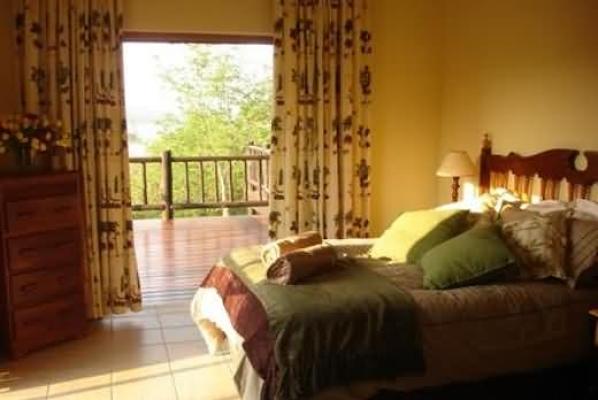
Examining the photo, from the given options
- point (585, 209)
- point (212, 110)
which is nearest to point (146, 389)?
point (585, 209)

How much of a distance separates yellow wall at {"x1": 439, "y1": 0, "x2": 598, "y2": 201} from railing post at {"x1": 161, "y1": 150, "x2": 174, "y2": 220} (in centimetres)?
366

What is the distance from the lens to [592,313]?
2.69 metres

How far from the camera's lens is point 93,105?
4.29 meters

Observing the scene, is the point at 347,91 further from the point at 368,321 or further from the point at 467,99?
the point at 368,321

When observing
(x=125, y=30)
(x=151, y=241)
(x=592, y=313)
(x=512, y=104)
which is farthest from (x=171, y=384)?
(x=151, y=241)

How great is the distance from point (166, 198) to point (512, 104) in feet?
15.5

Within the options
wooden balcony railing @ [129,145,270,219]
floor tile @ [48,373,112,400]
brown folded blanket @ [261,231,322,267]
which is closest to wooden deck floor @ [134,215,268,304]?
wooden balcony railing @ [129,145,270,219]

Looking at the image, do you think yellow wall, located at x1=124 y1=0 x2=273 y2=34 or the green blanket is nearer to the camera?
the green blanket

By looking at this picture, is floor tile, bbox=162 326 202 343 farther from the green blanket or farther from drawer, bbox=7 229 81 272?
the green blanket

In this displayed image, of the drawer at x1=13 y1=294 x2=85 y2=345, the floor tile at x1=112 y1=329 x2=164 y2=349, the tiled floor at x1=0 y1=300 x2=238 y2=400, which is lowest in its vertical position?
the tiled floor at x1=0 y1=300 x2=238 y2=400

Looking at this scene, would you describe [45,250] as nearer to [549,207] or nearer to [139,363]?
[139,363]

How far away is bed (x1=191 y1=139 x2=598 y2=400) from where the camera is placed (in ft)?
8.76

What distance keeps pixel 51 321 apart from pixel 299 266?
1.97m

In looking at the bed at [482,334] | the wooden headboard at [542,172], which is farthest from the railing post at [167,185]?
the bed at [482,334]
